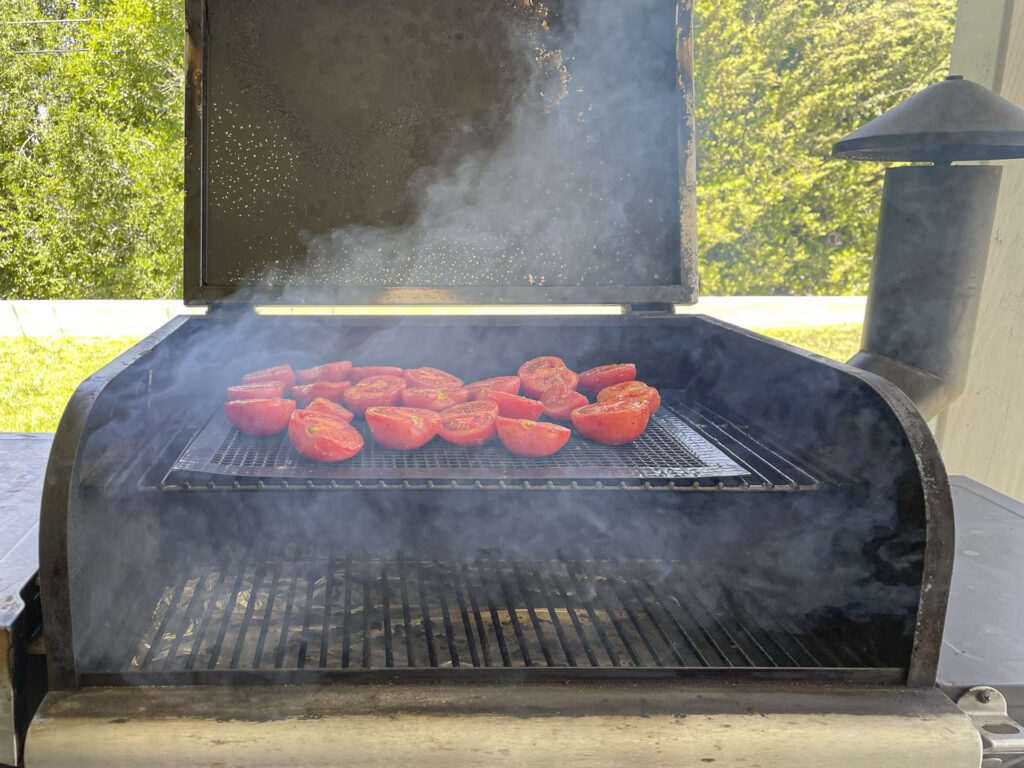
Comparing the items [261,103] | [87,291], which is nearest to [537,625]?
[261,103]

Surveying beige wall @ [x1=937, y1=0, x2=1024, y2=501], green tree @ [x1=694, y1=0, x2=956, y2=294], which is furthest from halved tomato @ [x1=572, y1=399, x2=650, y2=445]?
green tree @ [x1=694, y1=0, x2=956, y2=294]

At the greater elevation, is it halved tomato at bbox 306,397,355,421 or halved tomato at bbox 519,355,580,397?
halved tomato at bbox 519,355,580,397

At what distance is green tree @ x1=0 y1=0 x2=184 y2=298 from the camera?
30.5 feet

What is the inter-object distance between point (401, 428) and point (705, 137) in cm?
1044

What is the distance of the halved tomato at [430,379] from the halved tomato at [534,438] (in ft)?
1.18

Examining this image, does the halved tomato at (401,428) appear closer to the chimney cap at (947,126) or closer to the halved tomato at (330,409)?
the halved tomato at (330,409)

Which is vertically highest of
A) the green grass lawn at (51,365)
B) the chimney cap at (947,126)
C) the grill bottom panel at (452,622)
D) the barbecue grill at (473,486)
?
the chimney cap at (947,126)

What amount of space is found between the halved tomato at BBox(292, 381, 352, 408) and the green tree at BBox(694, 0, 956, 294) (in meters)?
9.63

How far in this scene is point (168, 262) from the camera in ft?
31.8

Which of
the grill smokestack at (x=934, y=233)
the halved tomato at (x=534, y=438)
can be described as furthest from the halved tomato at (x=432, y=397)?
the grill smokestack at (x=934, y=233)

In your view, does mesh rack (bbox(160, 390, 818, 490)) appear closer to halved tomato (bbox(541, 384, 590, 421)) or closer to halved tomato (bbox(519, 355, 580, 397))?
halved tomato (bbox(541, 384, 590, 421))

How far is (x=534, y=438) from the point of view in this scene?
1.50 meters

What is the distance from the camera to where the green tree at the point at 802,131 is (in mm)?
11016

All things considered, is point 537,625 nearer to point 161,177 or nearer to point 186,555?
point 186,555
